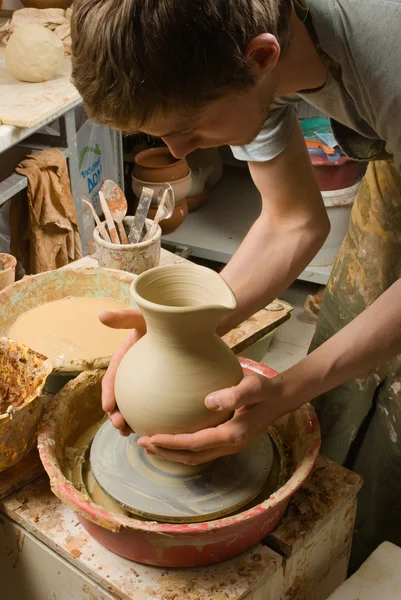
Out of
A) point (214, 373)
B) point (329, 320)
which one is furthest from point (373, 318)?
point (329, 320)

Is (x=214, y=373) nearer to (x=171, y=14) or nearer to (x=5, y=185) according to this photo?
(x=171, y=14)

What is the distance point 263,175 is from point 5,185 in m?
1.40

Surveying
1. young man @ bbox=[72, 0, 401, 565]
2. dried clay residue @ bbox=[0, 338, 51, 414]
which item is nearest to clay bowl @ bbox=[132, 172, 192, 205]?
young man @ bbox=[72, 0, 401, 565]

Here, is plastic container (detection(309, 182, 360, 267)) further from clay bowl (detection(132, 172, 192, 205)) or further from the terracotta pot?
the terracotta pot

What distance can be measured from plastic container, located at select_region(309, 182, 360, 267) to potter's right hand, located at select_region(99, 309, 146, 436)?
206 cm

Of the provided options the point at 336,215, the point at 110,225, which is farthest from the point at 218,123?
the point at 336,215

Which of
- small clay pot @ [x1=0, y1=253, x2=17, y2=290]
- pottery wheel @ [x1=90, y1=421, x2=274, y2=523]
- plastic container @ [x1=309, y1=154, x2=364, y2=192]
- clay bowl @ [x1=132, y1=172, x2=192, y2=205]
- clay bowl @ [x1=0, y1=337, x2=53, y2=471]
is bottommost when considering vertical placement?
clay bowl @ [x1=132, y1=172, x2=192, y2=205]

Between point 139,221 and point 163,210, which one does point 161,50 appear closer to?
point 139,221

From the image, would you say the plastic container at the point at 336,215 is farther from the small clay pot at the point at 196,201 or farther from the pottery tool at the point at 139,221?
the pottery tool at the point at 139,221

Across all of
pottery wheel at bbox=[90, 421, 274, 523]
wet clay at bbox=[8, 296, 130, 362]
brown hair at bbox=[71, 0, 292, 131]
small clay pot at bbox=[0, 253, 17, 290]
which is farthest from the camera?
small clay pot at bbox=[0, 253, 17, 290]

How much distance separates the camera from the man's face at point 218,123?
3.59ft

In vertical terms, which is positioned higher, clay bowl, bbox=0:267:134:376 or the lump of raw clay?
the lump of raw clay

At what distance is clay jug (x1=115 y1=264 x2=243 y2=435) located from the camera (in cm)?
115

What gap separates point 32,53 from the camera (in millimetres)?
2764
